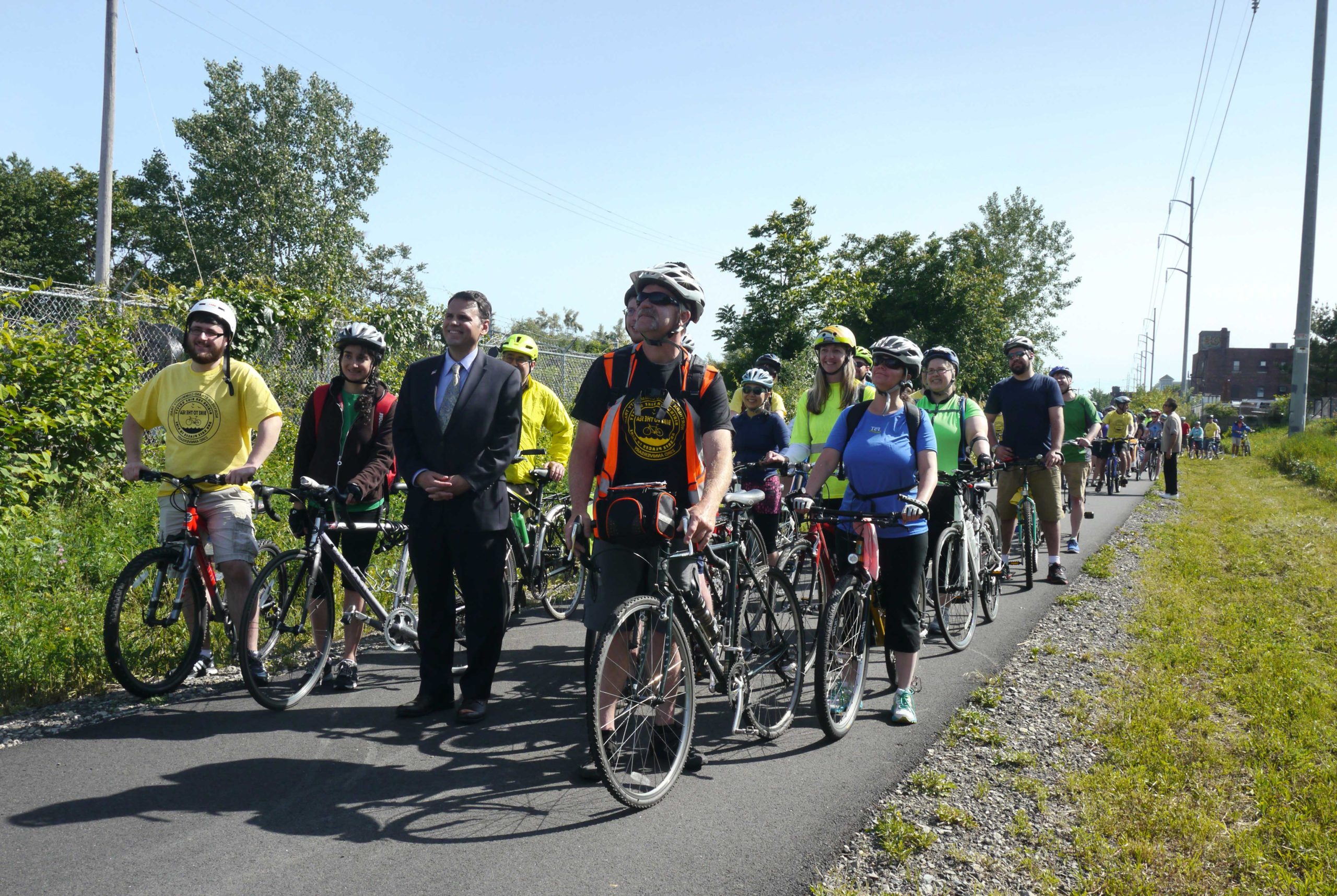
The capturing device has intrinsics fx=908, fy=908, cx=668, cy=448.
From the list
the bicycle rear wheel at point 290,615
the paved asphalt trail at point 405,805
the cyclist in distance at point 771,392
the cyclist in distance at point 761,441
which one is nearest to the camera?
the paved asphalt trail at point 405,805

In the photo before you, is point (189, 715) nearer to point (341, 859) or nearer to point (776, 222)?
point (341, 859)

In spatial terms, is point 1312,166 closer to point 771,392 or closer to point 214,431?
point 771,392

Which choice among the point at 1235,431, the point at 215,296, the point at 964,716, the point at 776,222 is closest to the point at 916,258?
the point at 1235,431

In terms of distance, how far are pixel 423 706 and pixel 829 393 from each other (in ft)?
11.4

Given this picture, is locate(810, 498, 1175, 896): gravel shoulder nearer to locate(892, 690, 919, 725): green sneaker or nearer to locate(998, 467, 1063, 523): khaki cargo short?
locate(892, 690, 919, 725): green sneaker

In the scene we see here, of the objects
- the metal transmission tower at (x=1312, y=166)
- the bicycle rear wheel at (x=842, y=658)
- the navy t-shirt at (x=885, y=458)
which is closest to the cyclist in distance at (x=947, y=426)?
the navy t-shirt at (x=885, y=458)

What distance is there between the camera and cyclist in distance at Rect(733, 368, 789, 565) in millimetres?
7145

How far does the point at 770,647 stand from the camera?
4.50 m

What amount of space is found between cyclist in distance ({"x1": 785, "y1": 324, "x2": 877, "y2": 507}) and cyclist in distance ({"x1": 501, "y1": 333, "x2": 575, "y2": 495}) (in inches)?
68.7

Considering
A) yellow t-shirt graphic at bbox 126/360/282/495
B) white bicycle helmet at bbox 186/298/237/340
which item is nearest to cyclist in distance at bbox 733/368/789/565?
yellow t-shirt graphic at bbox 126/360/282/495

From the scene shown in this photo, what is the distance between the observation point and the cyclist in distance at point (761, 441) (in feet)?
23.4

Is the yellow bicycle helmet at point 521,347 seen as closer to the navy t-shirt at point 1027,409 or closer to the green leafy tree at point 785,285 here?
the navy t-shirt at point 1027,409

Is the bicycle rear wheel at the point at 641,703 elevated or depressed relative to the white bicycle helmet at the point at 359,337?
depressed

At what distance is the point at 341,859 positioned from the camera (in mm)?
3260
